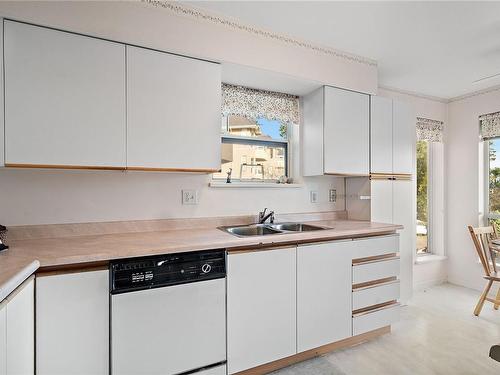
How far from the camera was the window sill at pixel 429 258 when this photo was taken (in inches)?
141

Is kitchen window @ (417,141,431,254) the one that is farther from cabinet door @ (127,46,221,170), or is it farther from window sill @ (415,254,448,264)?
cabinet door @ (127,46,221,170)

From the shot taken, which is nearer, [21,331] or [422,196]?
[21,331]

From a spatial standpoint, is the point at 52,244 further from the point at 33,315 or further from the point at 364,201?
the point at 364,201

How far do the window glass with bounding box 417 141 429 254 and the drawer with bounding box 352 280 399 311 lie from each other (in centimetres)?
186

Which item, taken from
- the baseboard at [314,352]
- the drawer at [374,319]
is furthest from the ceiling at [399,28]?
the baseboard at [314,352]

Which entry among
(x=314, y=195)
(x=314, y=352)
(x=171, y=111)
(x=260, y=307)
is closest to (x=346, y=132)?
(x=314, y=195)

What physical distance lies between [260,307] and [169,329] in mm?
575

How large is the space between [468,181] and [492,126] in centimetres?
69

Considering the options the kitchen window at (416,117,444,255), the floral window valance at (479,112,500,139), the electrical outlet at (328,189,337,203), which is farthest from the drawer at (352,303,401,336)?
the floral window valance at (479,112,500,139)

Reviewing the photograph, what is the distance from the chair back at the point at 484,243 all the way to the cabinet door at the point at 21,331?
359cm

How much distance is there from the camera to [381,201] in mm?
2783

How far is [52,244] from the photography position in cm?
160

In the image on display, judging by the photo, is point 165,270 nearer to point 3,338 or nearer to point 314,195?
point 3,338

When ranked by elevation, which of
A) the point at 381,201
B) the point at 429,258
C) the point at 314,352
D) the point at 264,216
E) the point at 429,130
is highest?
the point at 429,130
